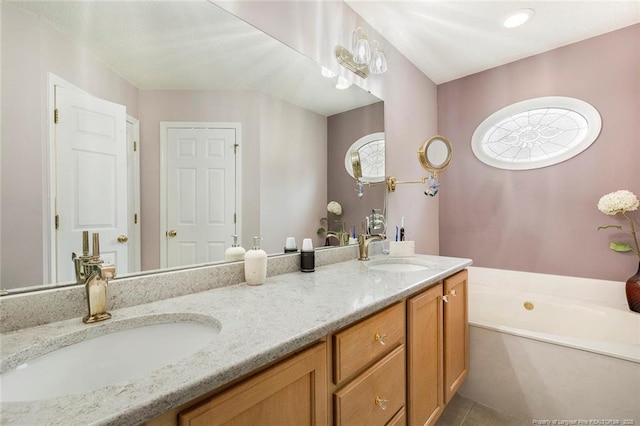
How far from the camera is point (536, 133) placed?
2.39 meters

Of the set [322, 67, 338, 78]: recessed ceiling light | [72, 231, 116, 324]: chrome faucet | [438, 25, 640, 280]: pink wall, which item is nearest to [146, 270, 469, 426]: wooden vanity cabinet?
[72, 231, 116, 324]: chrome faucet

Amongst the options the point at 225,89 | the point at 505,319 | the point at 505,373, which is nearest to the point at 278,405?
the point at 225,89

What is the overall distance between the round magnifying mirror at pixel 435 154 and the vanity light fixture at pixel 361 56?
2.22ft

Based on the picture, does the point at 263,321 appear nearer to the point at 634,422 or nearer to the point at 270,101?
the point at 270,101

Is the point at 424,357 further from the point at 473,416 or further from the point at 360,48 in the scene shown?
the point at 360,48

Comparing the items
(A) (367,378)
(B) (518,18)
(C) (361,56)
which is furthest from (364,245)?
(B) (518,18)

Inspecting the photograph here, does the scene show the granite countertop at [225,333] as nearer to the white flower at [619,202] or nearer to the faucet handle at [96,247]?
the faucet handle at [96,247]

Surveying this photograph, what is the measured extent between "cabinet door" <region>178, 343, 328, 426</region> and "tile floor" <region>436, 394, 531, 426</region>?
1383 mm

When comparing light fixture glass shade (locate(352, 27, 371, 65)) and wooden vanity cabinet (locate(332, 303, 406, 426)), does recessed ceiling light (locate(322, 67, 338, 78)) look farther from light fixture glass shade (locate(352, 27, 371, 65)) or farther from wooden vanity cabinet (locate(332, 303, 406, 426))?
wooden vanity cabinet (locate(332, 303, 406, 426))

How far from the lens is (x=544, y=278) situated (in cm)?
228

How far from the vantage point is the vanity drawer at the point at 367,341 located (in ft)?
2.69

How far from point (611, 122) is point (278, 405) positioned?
2.84 meters

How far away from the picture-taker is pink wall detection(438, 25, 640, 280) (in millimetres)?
2006

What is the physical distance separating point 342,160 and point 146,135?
1.09m
